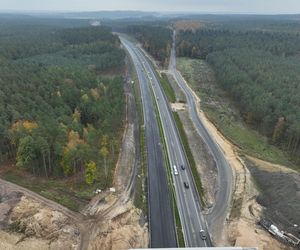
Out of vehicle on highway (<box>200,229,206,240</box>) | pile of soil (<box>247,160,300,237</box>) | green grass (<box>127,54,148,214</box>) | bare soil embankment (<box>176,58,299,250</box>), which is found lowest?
vehicle on highway (<box>200,229,206,240</box>)

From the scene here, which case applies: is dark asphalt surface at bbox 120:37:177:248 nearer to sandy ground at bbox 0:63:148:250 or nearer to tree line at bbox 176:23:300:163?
sandy ground at bbox 0:63:148:250

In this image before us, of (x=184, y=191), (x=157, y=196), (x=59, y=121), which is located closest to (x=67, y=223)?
(x=157, y=196)

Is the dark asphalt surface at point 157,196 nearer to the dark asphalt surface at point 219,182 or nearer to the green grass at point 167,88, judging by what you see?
the dark asphalt surface at point 219,182

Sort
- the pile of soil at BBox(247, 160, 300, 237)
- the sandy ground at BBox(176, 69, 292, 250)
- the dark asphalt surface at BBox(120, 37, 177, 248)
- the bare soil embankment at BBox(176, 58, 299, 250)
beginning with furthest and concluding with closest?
the pile of soil at BBox(247, 160, 300, 237), the dark asphalt surface at BBox(120, 37, 177, 248), the bare soil embankment at BBox(176, 58, 299, 250), the sandy ground at BBox(176, 69, 292, 250)

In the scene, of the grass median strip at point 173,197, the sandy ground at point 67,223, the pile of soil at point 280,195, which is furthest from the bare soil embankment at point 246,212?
the sandy ground at point 67,223

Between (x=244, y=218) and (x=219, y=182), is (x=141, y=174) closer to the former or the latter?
(x=219, y=182)

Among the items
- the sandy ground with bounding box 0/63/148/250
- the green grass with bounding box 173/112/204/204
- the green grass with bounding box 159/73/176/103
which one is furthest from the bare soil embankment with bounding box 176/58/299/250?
the green grass with bounding box 159/73/176/103
